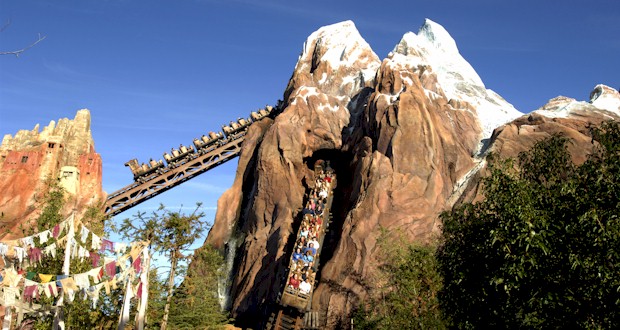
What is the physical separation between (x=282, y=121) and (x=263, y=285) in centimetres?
1420

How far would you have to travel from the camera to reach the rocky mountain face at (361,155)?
31250mm

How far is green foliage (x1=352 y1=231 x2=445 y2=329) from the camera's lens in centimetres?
2012

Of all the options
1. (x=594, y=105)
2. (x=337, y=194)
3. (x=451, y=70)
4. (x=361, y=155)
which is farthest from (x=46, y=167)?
(x=594, y=105)

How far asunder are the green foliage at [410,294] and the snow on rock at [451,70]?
2182 cm

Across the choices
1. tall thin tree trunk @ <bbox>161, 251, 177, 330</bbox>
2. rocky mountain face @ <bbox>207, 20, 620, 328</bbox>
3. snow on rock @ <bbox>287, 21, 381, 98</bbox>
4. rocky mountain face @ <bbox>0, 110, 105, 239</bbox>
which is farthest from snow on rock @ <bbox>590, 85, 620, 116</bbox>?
rocky mountain face @ <bbox>0, 110, 105, 239</bbox>

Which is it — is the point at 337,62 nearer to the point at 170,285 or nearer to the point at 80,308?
the point at 170,285

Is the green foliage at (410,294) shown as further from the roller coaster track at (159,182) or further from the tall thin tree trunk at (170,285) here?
the roller coaster track at (159,182)

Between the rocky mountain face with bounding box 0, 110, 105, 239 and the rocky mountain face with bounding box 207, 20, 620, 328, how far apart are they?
15.8m

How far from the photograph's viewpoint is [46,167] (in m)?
53.2

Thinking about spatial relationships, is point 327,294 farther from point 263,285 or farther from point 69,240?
point 69,240

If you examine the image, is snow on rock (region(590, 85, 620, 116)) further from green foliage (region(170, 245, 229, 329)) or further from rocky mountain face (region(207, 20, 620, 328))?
green foliage (region(170, 245, 229, 329))

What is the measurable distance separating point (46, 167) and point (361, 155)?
31.4 meters

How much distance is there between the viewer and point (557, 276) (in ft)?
40.9

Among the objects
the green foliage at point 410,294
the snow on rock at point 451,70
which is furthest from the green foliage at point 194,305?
the snow on rock at point 451,70
